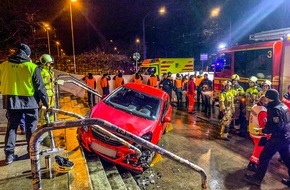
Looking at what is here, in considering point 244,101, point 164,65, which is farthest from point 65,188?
point 164,65

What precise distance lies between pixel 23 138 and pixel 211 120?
24.5 ft

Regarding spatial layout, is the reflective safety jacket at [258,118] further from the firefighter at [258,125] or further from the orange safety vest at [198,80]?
the orange safety vest at [198,80]

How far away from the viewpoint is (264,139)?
16.7 feet

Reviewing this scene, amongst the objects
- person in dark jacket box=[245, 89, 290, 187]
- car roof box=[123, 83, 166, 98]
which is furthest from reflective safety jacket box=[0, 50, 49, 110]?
person in dark jacket box=[245, 89, 290, 187]

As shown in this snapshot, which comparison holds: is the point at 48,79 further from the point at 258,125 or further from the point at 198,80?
the point at 198,80

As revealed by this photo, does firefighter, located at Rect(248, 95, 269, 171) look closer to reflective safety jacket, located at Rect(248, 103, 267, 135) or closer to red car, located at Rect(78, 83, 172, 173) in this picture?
reflective safety jacket, located at Rect(248, 103, 267, 135)

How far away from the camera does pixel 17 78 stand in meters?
3.91

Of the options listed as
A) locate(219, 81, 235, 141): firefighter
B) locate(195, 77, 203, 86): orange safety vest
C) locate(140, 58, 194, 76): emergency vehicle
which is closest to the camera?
locate(219, 81, 235, 141): firefighter

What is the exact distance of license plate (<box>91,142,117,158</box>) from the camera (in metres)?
4.86

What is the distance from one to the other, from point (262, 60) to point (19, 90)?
27.2ft

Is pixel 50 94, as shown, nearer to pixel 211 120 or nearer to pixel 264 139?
pixel 264 139

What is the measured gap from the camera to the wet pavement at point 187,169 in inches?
141

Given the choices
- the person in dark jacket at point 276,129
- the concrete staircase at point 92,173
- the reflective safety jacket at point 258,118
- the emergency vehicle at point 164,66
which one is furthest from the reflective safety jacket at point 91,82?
the person in dark jacket at point 276,129

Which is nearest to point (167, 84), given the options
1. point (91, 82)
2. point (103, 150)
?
point (91, 82)
